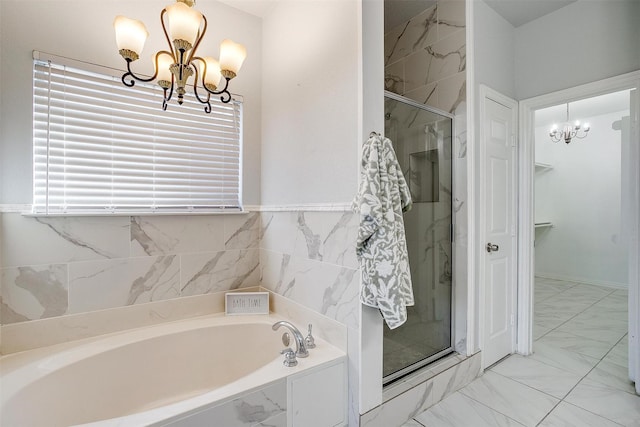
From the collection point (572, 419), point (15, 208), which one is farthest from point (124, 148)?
point (572, 419)

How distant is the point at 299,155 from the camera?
78.1 inches

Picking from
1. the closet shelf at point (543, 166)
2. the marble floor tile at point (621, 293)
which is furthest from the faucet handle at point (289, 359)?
the closet shelf at point (543, 166)

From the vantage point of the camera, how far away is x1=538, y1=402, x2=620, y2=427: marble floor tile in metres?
1.69

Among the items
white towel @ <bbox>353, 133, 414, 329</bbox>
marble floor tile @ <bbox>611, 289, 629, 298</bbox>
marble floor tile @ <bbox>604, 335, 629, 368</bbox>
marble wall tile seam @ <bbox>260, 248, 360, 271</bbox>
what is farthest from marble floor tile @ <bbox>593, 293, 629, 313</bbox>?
marble wall tile seam @ <bbox>260, 248, 360, 271</bbox>

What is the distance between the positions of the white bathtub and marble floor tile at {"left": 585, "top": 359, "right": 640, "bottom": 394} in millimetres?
1993

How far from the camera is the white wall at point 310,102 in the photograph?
1609mm

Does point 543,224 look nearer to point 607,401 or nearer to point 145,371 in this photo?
point 607,401

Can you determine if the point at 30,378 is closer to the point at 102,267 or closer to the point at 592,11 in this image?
the point at 102,267

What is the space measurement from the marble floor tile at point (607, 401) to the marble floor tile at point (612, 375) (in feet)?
0.21

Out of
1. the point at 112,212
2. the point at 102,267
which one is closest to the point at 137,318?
the point at 102,267

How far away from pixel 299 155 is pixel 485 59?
5.44 ft

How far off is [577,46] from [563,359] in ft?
8.07

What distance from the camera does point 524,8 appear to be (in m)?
2.38

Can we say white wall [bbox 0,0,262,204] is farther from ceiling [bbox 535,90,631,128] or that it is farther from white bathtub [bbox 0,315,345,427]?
ceiling [bbox 535,90,631,128]
